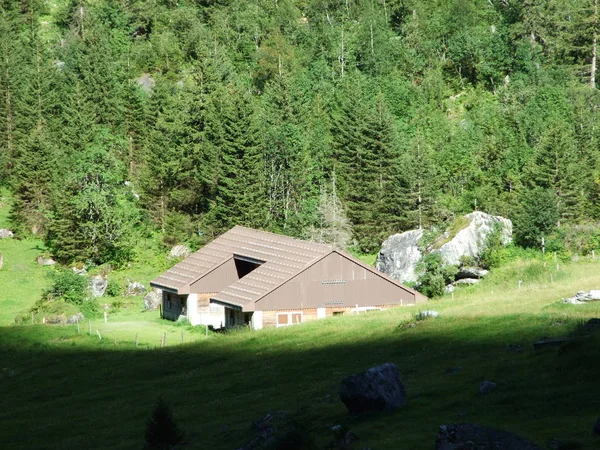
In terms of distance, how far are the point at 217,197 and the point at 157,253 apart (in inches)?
358

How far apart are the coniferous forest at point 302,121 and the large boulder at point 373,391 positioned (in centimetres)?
5435

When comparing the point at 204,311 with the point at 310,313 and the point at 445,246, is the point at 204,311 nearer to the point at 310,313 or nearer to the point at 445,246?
the point at 310,313

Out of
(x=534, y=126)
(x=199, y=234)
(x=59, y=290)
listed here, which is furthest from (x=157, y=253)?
(x=534, y=126)

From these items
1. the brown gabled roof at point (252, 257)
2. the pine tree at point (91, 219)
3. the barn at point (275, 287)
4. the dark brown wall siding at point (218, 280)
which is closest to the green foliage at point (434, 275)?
the barn at point (275, 287)

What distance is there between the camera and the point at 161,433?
3922 centimetres

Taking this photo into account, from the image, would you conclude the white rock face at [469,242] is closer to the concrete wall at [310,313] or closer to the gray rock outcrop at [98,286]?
the concrete wall at [310,313]

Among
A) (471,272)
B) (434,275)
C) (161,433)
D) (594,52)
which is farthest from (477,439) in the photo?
(594,52)

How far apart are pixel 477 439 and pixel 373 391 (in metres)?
8.97

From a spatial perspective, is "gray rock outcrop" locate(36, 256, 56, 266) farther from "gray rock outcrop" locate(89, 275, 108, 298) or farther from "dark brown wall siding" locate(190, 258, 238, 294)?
"dark brown wall siding" locate(190, 258, 238, 294)

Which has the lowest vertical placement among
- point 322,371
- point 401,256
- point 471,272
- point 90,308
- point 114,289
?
point 322,371

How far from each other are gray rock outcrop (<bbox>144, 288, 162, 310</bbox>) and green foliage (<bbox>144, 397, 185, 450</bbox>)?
52720mm

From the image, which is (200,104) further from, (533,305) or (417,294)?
(533,305)

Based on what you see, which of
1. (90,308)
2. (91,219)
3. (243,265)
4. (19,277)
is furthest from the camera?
(91,219)

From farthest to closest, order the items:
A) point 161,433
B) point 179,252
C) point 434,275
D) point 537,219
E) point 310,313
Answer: point 179,252
point 537,219
point 434,275
point 310,313
point 161,433
